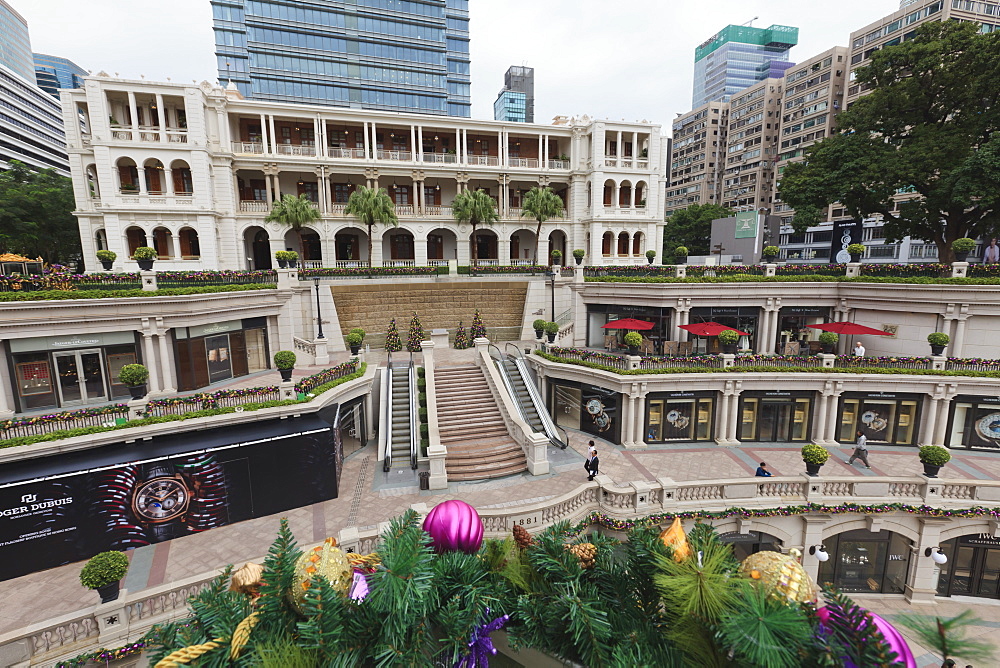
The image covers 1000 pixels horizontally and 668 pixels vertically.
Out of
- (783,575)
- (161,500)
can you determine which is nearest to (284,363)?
(161,500)

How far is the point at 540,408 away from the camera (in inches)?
920

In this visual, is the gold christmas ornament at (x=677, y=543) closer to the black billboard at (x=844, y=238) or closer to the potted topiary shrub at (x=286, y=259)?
the potted topiary shrub at (x=286, y=259)

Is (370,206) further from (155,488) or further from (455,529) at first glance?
(455,529)

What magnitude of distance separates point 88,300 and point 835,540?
32.1m

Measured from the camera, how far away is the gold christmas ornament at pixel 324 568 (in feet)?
16.0

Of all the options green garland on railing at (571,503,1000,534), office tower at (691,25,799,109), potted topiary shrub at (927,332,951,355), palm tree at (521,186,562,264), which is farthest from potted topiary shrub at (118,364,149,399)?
office tower at (691,25,799,109)

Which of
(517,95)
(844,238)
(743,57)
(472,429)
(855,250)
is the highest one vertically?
(743,57)

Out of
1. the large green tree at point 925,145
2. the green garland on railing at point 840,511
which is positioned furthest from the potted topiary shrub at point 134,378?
the large green tree at point 925,145

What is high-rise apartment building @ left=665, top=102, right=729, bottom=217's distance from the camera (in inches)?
4215

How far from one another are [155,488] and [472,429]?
12248mm

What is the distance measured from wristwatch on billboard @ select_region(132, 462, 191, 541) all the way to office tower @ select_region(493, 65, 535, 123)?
527ft

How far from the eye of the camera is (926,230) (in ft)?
101

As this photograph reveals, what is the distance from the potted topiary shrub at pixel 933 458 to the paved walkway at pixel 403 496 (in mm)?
2360

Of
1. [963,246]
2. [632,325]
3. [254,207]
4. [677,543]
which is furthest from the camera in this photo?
[254,207]
